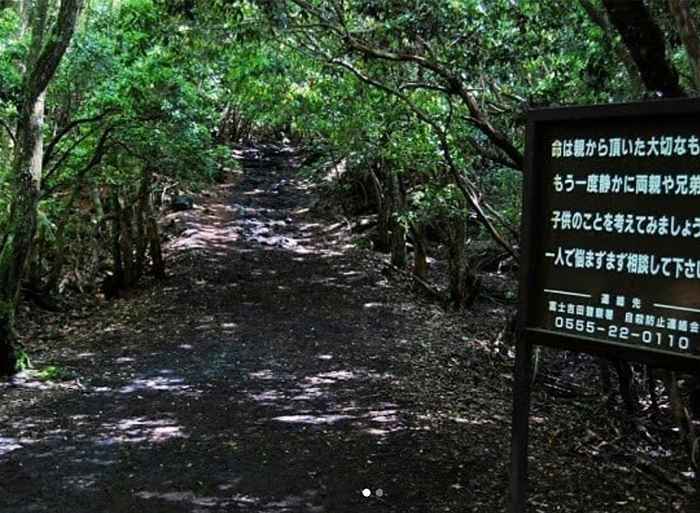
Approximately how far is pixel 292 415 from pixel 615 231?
4.97 m

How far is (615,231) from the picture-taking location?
3.65 meters

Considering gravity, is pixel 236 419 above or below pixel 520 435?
below

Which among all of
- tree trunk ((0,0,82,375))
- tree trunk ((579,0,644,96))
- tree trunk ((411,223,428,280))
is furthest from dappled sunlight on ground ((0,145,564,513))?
tree trunk ((579,0,644,96))

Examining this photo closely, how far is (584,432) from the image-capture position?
818cm

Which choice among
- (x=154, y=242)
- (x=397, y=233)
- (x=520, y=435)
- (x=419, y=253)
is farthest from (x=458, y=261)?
(x=520, y=435)

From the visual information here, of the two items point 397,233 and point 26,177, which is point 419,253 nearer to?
point 397,233

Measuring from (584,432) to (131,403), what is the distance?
5.02m

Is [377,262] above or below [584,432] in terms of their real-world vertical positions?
above

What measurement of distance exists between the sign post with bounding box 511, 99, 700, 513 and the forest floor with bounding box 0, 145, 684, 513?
230 centimetres

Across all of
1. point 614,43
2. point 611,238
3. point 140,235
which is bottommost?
point 140,235

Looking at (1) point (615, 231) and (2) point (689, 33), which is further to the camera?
(2) point (689, 33)

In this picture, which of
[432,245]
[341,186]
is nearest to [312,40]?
[432,245]

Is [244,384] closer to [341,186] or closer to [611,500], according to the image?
[611,500]

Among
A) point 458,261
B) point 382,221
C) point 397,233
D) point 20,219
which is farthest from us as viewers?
point 382,221
